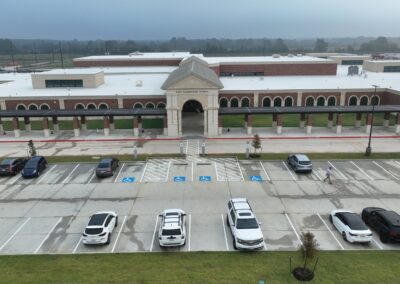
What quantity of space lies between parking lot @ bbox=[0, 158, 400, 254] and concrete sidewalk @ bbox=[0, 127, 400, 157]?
3.96 m

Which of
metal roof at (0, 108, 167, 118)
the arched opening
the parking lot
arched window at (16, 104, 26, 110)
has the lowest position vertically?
the parking lot

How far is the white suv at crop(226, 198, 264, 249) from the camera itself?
784 inches

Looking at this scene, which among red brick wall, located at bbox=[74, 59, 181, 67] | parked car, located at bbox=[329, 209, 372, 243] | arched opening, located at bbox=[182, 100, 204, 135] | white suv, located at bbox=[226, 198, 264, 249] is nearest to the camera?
white suv, located at bbox=[226, 198, 264, 249]

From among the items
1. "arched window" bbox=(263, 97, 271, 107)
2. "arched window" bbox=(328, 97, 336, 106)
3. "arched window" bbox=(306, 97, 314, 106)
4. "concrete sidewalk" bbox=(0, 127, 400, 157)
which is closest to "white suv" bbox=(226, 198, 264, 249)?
"concrete sidewalk" bbox=(0, 127, 400, 157)

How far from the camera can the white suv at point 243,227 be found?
65.3ft

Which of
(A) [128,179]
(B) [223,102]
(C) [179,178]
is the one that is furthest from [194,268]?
(B) [223,102]

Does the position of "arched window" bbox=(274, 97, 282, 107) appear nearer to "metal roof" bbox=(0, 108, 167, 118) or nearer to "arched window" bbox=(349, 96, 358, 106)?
"arched window" bbox=(349, 96, 358, 106)

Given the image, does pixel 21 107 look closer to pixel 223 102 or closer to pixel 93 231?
pixel 223 102

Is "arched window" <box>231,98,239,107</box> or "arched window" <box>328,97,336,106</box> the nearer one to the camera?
"arched window" <box>231,98,239,107</box>

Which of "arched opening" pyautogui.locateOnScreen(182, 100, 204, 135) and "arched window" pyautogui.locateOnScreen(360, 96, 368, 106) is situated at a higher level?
"arched window" pyautogui.locateOnScreen(360, 96, 368, 106)

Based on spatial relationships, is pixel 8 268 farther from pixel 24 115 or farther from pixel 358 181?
pixel 24 115

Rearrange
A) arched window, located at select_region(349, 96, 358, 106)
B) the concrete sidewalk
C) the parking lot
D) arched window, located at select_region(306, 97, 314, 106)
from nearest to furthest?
the parking lot → the concrete sidewalk → arched window, located at select_region(306, 97, 314, 106) → arched window, located at select_region(349, 96, 358, 106)

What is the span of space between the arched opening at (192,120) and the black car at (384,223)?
81.7 ft

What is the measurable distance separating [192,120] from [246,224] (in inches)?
1249
